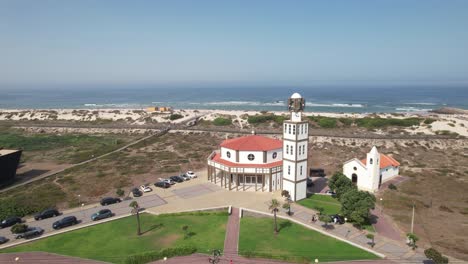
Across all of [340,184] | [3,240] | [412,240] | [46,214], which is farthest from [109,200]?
[412,240]

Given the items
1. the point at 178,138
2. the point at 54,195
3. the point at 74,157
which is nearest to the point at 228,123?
the point at 178,138

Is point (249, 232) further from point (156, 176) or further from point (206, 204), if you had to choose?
point (156, 176)

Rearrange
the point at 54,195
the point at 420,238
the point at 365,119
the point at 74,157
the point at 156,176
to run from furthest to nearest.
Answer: the point at 365,119
the point at 74,157
the point at 156,176
the point at 54,195
the point at 420,238

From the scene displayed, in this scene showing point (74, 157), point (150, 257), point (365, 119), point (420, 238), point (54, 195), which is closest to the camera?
point (150, 257)

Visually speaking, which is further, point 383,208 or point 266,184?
point 266,184

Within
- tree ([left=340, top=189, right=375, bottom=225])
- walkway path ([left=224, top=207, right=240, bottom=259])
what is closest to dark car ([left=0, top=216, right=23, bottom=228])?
walkway path ([left=224, top=207, right=240, bottom=259])

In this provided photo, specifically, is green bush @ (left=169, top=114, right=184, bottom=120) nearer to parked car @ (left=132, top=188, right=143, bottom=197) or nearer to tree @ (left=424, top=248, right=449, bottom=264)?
parked car @ (left=132, top=188, right=143, bottom=197)

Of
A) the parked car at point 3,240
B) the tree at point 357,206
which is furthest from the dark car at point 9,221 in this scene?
the tree at point 357,206

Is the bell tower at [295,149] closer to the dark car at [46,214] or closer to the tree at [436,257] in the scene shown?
the tree at [436,257]
